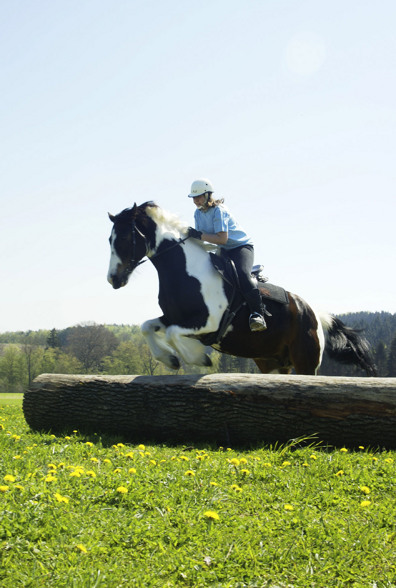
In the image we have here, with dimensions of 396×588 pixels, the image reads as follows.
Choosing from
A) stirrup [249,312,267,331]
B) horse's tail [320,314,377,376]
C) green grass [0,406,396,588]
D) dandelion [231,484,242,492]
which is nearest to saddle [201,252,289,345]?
stirrup [249,312,267,331]

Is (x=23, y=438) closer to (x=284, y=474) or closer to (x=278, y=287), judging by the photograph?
(x=284, y=474)

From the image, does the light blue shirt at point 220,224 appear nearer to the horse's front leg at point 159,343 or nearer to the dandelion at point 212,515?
the horse's front leg at point 159,343

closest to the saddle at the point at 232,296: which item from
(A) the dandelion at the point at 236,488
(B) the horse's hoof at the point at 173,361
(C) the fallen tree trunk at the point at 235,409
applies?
(B) the horse's hoof at the point at 173,361

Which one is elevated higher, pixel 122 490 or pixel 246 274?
pixel 246 274

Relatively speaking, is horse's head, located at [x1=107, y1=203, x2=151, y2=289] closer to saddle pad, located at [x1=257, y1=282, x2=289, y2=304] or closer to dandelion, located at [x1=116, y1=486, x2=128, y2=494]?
saddle pad, located at [x1=257, y1=282, x2=289, y2=304]

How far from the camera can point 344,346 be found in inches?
378

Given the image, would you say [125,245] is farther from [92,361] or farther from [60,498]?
[92,361]

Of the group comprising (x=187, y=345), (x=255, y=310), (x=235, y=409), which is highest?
(x=255, y=310)

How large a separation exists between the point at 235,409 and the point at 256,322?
1.82 meters

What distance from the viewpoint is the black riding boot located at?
308 inches

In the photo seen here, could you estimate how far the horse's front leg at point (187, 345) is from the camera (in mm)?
7672

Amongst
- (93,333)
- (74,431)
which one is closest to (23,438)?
(74,431)

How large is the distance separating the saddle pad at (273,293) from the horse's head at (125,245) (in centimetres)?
225

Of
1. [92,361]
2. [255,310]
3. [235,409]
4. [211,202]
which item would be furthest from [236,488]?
[92,361]
